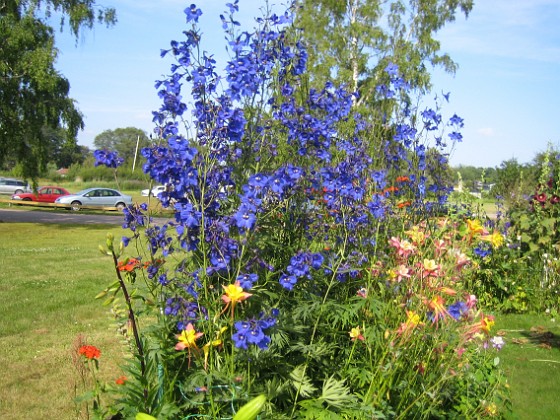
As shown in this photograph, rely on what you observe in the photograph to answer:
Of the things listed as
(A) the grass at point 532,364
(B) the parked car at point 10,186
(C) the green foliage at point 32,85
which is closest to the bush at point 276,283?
(A) the grass at point 532,364

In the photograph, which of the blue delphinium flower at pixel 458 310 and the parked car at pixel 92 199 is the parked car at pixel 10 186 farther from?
the blue delphinium flower at pixel 458 310

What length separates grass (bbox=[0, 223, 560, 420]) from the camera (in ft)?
12.3

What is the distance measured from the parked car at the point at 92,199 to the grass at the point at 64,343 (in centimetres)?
1781

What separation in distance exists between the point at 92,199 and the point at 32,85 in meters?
12.0

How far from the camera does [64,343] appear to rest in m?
5.00

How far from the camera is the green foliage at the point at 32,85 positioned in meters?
14.9

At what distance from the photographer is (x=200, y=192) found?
2576 mm

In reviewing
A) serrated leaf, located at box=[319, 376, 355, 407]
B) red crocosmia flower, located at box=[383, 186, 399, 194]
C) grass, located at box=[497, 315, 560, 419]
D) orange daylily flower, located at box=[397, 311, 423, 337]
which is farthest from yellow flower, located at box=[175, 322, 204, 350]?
grass, located at box=[497, 315, 560, 419]

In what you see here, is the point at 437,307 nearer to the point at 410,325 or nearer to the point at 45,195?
the point at 410,325

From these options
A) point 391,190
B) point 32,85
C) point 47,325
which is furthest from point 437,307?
point 32,85

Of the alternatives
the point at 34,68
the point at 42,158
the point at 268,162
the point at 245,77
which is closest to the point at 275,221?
the point at 268,162

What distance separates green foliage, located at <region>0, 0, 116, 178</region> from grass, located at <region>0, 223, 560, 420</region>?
770 centimetres

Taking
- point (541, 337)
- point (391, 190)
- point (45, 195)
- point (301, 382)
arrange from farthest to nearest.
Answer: point (45, 195) < point (541, 337) < point (391, 190) < point (301, 382)

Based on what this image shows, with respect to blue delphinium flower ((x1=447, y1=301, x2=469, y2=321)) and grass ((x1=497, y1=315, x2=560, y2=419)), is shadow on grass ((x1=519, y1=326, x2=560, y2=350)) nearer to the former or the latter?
grass ((x1=497, y1=315, x2=560, y2=419))
